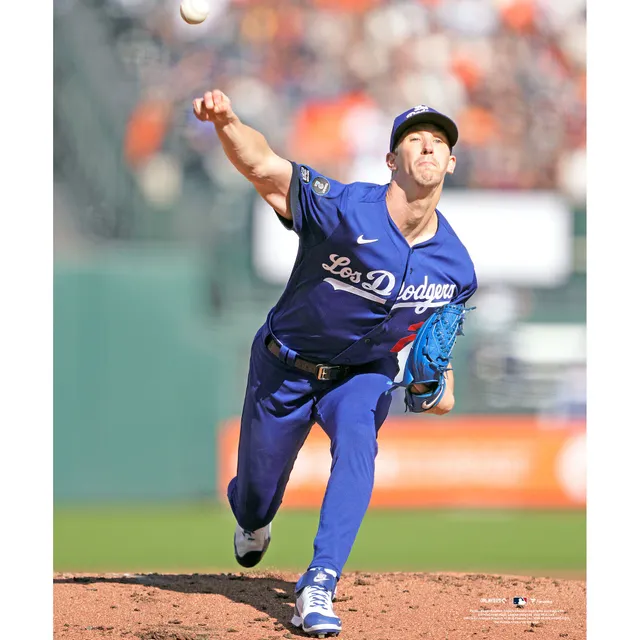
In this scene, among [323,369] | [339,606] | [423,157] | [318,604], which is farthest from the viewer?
[339,606]

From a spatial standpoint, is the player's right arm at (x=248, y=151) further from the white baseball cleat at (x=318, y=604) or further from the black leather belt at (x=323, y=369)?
the white baseball cleat at (x=318, y=604)

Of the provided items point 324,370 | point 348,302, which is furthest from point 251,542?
point 348,302

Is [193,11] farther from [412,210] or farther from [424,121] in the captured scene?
[412,210]

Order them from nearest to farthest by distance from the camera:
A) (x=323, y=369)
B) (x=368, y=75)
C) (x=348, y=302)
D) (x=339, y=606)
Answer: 1. (x=348, y=302)
2. (x=323, y=369)
3. (x=339, y=606)
4. (x=368, y=75)

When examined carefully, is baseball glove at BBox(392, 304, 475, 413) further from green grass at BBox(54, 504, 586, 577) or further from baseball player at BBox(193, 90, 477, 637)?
green grass at BBox(54, 504, 586, 577)

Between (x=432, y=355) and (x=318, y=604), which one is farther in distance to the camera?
(x=432, y=355)

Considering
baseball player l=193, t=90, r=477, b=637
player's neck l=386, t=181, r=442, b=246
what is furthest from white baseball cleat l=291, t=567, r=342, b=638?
player's neck l=386, t=181, r=442, b=246
